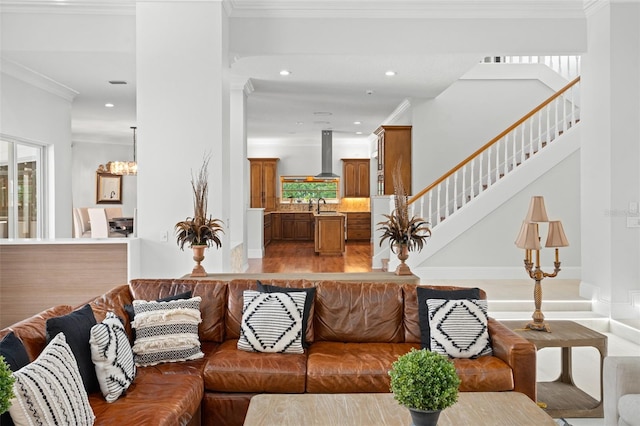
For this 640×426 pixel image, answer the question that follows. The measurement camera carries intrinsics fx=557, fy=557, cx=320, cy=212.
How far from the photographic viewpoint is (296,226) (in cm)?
1546

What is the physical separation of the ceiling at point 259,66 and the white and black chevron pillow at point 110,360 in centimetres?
397

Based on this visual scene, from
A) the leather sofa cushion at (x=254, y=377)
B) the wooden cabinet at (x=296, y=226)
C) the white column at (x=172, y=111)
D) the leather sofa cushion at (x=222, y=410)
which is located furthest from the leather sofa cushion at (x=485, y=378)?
the wooden cabinet at (x=296, y=226)

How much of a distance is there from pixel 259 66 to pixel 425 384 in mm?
5867

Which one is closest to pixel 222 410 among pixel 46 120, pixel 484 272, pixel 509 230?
pixel 484 272

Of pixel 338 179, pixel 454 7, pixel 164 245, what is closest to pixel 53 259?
pixel 164 245

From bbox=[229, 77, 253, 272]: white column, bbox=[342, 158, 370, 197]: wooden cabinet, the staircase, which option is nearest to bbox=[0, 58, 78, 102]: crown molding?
bbox=[229, 77, 253, 272]: white column

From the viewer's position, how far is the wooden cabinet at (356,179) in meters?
15.5

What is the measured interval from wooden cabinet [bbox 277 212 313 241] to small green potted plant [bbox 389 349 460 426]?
13389 millimetres

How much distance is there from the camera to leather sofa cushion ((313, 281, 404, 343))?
3.68 meters

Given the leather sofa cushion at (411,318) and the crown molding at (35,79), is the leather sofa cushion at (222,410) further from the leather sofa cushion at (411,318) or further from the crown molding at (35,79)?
the crown molding at (35,79)

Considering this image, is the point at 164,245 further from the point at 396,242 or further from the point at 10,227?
the point at 10,227

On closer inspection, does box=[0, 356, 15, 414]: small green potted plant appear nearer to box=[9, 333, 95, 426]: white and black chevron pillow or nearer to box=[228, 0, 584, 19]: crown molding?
box=[9, 333, 95, 426]: white and black chevron pillow

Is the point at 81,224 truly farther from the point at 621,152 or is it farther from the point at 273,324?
the point at 621,152

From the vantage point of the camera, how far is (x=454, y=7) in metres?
5.94
